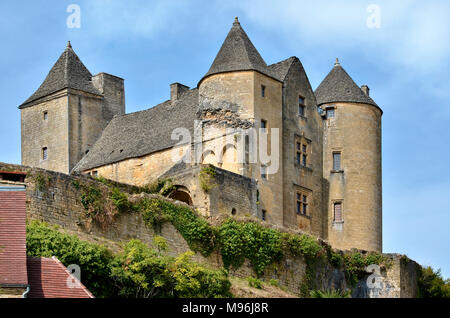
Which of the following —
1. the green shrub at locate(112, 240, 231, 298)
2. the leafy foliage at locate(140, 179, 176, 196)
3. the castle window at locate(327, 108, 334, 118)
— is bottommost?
the green shrub at locate(112, 240, 231, 298)


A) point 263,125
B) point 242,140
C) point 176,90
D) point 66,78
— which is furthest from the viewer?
point 66,78

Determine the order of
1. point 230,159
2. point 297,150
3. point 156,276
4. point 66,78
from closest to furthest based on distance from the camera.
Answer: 1. point 156,276
2. point 230,159
3. point 297,150
4. point 66,78

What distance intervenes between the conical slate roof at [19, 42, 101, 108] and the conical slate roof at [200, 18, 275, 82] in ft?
37.1

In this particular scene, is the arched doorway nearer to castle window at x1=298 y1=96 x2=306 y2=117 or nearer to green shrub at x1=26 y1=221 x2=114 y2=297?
castle window at x1=298 y1=96 x2=306 y2=117

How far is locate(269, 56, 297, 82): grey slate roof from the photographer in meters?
45.4

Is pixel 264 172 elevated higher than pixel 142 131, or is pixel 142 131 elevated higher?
pixel 142 131

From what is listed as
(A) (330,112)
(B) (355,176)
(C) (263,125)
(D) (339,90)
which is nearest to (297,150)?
(C) (263,125)

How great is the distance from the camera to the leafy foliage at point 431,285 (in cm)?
4603

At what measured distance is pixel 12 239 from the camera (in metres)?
23.8

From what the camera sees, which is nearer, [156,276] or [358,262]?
[156,276]

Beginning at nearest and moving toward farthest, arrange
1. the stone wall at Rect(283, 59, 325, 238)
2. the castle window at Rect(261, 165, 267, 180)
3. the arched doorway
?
the arched doorway < the castle window at Rect(261, 165, 267, 180) < the stone wall at Rect(283, 59, 325, 238)

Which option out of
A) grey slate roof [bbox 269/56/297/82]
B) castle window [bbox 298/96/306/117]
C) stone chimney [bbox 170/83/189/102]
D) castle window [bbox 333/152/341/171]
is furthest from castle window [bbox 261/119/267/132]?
stone chimney [bbox 170/83/189/102]

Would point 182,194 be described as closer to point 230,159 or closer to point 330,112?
point 230,159

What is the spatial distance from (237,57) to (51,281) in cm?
2261
